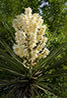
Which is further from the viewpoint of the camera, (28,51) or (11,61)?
(11,61)

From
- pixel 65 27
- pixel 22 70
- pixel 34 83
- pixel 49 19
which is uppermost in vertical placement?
pixel 49 19

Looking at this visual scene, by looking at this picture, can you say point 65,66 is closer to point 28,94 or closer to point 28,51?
point 28,94

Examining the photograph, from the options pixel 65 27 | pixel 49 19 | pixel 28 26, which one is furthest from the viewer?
pixel 49 19

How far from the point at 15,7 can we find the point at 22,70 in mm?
1523

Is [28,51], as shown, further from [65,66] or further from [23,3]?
[23,3]

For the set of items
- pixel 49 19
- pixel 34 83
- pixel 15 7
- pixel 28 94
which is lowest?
pixel 28 94

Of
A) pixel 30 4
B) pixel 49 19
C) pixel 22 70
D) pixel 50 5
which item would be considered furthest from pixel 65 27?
pixel 22 70

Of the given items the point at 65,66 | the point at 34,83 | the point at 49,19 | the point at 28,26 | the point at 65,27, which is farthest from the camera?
the point at 49,19

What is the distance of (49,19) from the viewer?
2.75 m

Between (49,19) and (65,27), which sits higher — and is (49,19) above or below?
above

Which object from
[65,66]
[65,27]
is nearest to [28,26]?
[65,66]

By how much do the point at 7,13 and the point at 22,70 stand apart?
1486mm

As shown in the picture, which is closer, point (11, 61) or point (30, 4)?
point (11, 61)

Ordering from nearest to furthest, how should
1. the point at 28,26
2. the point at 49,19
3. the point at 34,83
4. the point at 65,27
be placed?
the point at 28,26 < the point at 34,83 < the point at 65,27 < the point at 49,19
